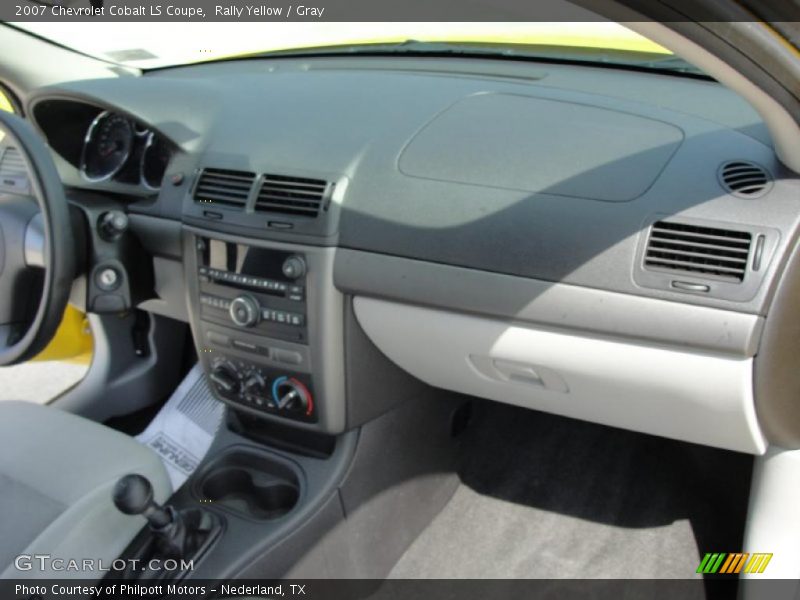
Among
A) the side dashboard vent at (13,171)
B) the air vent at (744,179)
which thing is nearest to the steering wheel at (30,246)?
the side dashboard vent at (13,171)

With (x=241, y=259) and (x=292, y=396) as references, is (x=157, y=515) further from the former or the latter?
(x=241, y=259)

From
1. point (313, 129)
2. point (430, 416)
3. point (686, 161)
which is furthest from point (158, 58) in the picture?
point (686, 161)

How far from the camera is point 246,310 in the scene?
5.50 feet

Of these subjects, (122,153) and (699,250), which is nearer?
(699,250)

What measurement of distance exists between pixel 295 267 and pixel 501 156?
0.47 meters

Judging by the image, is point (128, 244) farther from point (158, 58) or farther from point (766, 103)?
point (766, 103)

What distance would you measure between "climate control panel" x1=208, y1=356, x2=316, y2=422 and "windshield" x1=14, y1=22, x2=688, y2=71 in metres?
1.00

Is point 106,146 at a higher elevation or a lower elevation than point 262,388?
higher

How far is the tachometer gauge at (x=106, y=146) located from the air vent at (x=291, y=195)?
0.67m

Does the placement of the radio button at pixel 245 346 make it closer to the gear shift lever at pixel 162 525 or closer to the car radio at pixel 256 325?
the car radio at pixel 256 325

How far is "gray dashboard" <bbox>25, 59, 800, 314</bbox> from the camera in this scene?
1290mm

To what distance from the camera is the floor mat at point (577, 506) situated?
2006 mm

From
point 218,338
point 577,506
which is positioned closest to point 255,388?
point 218,338

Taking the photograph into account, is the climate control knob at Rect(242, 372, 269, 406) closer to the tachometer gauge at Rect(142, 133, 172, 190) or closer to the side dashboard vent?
the tachometer gauge at Rect(142, 133, 172, 190)
